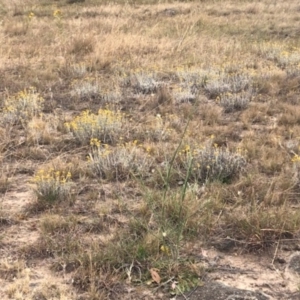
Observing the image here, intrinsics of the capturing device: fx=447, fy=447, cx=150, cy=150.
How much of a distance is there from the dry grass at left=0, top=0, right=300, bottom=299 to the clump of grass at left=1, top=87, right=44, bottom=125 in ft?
0.06

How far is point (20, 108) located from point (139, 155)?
235cm

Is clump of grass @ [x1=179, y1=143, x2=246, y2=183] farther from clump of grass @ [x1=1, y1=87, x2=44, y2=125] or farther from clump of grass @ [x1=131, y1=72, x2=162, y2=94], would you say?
clump of grass @ [x1=131, y1=72, x2=162, y2=94]

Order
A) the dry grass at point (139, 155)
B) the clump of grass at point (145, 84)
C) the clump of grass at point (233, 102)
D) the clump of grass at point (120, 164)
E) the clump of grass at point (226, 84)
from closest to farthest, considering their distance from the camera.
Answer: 1. the dry grass at point (139, 155)
2. the clump of grass at point (120, 164)
3. the clump of grass at point (233, 102)
4. the clump of grass at point (226, 84)
5. the clump of grass at point (145, 84)

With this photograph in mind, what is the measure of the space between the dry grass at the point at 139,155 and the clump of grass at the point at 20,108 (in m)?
0.02

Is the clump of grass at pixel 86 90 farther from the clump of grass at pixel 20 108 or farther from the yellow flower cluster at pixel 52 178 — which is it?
the yellow flower cluster at pixel 52 178

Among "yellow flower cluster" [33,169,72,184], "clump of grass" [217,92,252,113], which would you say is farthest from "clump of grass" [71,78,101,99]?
"yellow flower cluster" [33,169,72,184]

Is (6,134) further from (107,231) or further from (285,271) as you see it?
(285,271)

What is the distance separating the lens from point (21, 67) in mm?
8516

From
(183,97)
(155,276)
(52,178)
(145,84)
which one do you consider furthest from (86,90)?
(155,276)

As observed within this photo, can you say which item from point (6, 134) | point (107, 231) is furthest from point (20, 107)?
point (107, 231)

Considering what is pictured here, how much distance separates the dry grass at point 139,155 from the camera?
3.29 meters

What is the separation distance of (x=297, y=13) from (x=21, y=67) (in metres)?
12.3

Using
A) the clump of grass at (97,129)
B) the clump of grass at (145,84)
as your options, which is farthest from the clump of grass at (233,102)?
the clump of grass at (97,129)

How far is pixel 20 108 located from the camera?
6.32 metres
